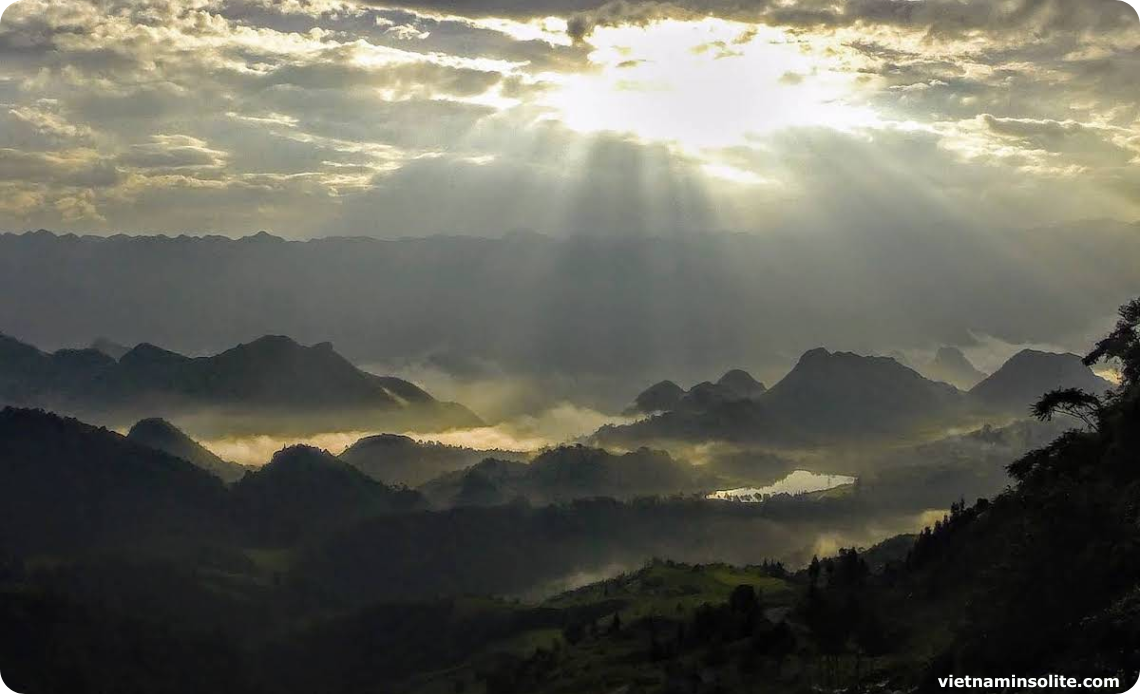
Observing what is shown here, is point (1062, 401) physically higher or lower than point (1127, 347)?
lower

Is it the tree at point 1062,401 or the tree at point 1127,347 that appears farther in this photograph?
the tree at point 1127,347

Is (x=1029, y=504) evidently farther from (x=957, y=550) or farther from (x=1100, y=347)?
(x=957, y=550)

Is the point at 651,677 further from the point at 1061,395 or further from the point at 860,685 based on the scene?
the point at 1061,395

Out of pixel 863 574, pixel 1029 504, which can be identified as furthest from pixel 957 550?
pixel 1029 504

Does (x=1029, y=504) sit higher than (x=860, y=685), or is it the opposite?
(x=1029, y=504)

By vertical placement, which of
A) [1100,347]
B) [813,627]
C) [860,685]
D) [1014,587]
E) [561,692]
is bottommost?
[561,692]

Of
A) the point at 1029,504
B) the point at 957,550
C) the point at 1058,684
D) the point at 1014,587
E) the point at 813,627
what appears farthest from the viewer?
the point at 957,550

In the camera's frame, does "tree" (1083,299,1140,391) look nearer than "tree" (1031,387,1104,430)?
No

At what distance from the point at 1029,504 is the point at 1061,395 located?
579 centimetres

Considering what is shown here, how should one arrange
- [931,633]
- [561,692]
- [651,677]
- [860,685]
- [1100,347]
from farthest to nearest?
[561,692], [651,677], [931,633], [1100,347], [860,685]

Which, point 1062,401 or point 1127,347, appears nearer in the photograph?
point 1062,401

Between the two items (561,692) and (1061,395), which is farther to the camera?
(561,692)

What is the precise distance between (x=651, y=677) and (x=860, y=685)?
2008 inches

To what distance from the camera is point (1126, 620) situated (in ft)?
138
